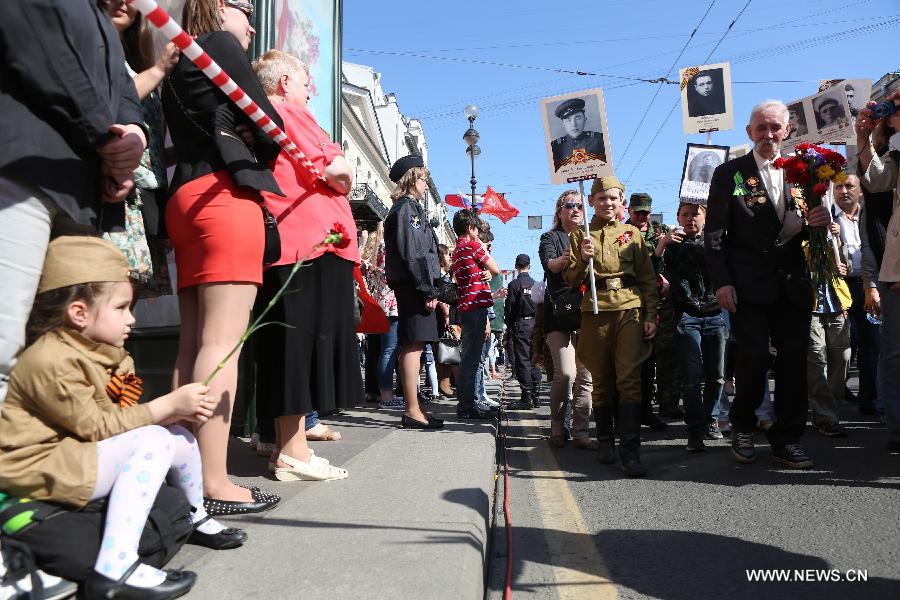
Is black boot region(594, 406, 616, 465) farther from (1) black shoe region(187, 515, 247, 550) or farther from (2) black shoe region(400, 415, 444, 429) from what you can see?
(1) black shoe region(187, 515, 247, 550)

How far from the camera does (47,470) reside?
1.95m

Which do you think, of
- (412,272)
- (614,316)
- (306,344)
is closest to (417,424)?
(412,272)

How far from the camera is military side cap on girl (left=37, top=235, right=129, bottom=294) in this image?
6.69 feet

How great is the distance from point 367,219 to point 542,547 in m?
7.07

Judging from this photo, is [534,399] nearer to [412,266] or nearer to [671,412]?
[671,412]

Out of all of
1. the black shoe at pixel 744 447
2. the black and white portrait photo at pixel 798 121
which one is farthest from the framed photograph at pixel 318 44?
the black and white portrait photo at pixel 798 121

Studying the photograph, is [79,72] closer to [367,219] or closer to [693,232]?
[693,232]

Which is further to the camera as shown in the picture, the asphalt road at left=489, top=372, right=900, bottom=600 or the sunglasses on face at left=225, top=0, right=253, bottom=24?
the sunglasses on face at left=225, top=0, right=253, bottom=24

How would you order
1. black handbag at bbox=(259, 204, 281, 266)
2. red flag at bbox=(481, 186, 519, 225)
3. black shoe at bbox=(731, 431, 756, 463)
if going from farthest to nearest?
red flag at bbox=(481, 186, 519, 225) → black shoe at bbox=(731, 431, 756, 463) → black handbag at bbox=(259, 204, 281, 266)

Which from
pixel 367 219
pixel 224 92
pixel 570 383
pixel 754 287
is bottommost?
pixel 570 383

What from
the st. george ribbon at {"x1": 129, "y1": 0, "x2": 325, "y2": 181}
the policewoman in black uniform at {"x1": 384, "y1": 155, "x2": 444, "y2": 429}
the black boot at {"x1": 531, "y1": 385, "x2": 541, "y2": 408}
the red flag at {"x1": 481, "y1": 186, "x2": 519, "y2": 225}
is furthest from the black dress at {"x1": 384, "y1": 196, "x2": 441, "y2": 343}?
the red flag at {"x1": 481, "y1": 186, "x2": 519, "y2": 225}

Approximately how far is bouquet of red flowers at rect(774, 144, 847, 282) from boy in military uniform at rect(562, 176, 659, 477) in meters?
1.00

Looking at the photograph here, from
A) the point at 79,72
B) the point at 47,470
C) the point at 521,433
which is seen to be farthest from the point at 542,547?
the point at 521,433

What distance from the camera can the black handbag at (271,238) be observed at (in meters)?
3.04
